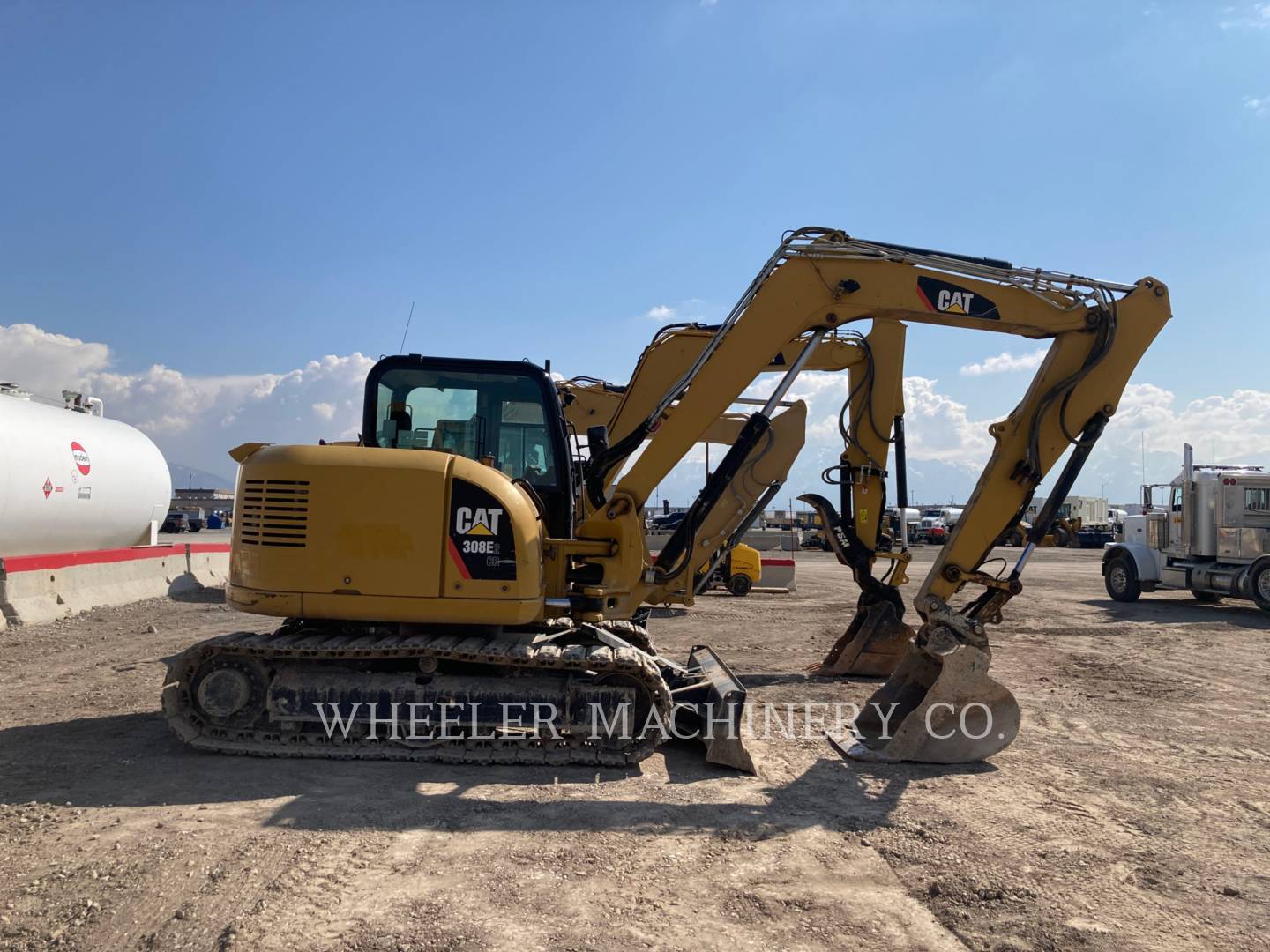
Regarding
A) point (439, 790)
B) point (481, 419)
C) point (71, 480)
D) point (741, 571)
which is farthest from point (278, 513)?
point (741, 571)

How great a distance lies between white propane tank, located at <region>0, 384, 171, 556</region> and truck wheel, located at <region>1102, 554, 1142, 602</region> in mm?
21090

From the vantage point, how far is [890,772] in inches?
248

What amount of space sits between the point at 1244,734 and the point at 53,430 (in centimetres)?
1638

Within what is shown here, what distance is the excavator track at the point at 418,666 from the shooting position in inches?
245

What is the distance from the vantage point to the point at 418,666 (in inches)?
257

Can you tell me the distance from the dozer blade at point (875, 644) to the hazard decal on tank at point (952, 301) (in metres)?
3.83

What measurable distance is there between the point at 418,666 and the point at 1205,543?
18.7m

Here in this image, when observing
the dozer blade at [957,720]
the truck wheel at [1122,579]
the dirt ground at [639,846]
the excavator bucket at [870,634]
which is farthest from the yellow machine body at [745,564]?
the dozer blade at [957,720]

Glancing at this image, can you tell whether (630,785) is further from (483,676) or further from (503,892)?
(503,892)

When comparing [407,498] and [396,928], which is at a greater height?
[407,498]

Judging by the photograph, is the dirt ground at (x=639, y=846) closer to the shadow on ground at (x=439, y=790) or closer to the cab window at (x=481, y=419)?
the shadow on ground at (x=439, y=790)

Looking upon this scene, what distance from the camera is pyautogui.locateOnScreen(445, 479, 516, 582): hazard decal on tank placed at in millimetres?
6156

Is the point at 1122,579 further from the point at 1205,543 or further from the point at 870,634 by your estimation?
the point at 870,634

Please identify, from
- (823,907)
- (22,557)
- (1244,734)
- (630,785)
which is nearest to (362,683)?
(630,785)
